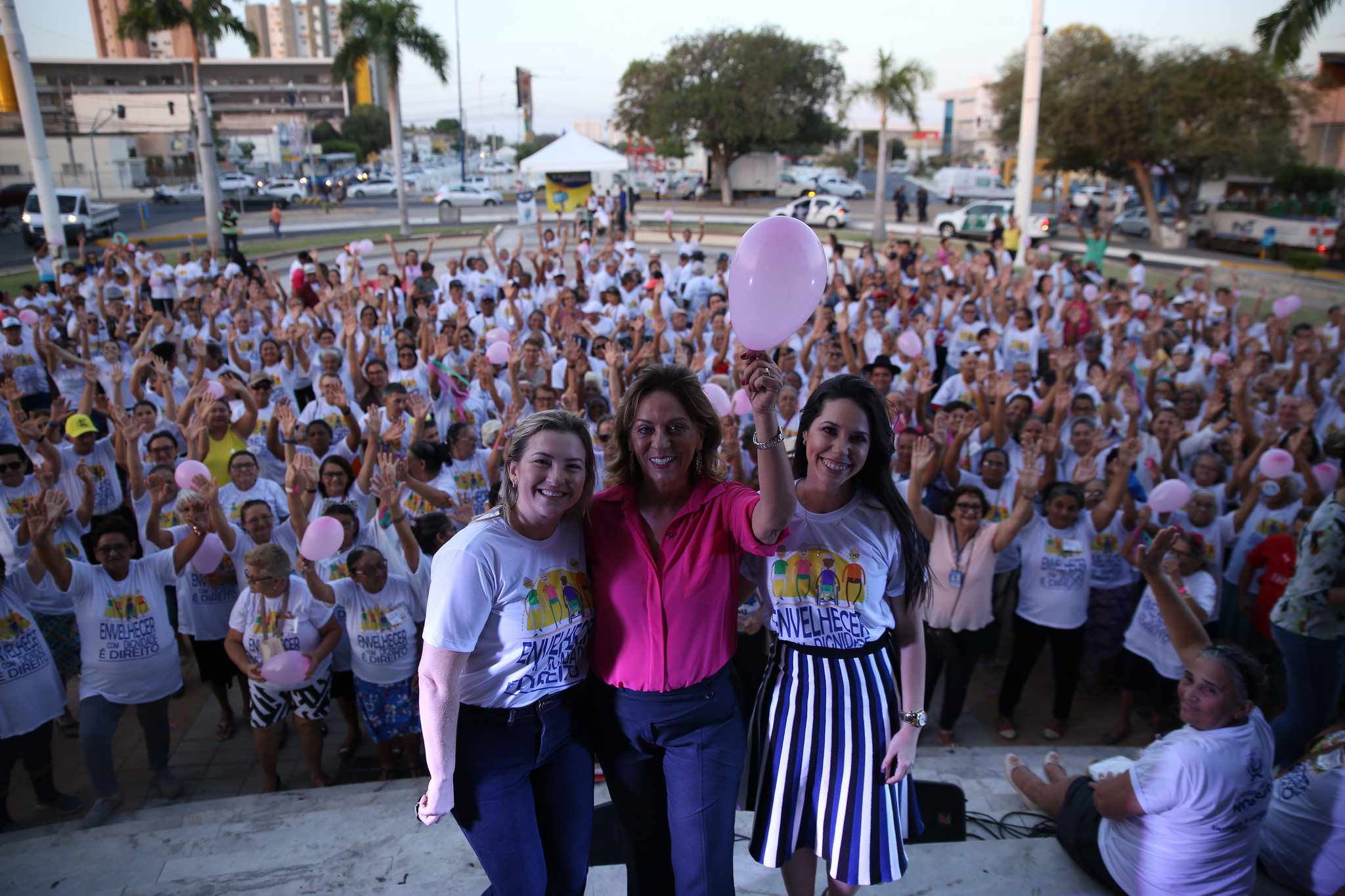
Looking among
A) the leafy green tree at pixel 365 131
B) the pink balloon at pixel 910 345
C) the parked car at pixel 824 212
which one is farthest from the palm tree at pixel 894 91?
the leafy green tree at pixel 365 131

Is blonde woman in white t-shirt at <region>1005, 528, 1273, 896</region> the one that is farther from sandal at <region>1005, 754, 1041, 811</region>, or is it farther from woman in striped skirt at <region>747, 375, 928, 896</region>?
woman in striped skirt at <region>747, 375, 928, 896</region>

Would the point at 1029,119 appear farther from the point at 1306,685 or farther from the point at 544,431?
the point at 544,431

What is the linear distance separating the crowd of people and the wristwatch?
2 cm

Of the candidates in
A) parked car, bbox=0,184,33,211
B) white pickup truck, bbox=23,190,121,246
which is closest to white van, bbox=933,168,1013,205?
white pickup truck, bbox=23,190,121,246

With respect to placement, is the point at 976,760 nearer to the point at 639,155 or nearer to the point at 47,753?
the point at 47,753

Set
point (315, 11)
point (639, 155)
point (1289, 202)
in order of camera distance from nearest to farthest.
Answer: point (1289, 202)
point (639, 155)
point (315, 11)

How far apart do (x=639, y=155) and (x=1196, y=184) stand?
32620mm

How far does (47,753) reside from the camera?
3.71 metres

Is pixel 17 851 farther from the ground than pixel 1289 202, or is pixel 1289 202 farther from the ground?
pixel 1289 202

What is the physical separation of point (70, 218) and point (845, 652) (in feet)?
92.7

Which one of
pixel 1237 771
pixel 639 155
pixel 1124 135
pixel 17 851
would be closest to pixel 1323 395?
pixel 1237 771

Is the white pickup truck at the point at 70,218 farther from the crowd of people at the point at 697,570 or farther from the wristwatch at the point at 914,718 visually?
the wristwatch at the point at 914,718

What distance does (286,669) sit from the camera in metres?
3.58

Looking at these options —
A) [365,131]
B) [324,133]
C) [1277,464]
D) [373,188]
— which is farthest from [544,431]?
[324,133]
